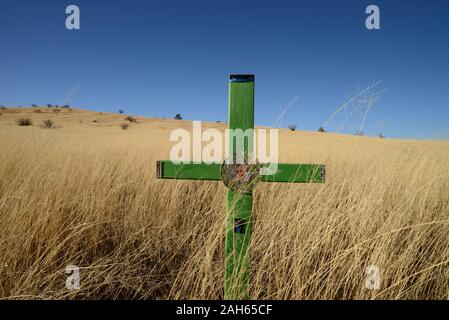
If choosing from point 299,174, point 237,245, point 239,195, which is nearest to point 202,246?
point 237,245

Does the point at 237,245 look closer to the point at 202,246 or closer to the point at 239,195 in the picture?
the point at 239,195

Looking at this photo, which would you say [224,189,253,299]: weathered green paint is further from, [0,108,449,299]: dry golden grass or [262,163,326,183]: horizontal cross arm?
[262,163,326,183]: horizontal cross arm

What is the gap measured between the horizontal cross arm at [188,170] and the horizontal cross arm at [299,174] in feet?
1.20

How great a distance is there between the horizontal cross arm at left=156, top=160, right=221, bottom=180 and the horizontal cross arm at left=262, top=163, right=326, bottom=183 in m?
0.37

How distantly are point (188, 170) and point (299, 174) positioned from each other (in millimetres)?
763

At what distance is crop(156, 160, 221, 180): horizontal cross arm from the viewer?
5.80 ft

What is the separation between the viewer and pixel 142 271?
1780 mm

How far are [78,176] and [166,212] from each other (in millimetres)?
1261

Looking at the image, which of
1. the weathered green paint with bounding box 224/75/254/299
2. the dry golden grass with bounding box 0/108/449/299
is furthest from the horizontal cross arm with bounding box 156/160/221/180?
the dry golden grass with bounding box 0/108/449/299

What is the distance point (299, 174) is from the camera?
177cm

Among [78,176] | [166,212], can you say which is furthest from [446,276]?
[78,176]

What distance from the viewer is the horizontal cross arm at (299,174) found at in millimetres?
1741
